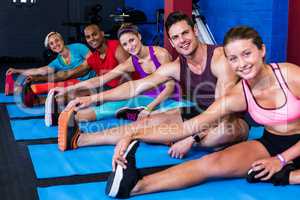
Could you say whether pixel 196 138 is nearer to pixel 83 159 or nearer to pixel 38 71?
pixel 83 159

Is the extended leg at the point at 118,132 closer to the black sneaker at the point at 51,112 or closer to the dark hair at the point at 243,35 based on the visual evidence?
the black sneaker at the point at 51,112

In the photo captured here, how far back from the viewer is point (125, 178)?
6.33 ft

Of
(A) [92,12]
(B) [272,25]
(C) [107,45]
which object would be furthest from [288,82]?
(A) [92,12]

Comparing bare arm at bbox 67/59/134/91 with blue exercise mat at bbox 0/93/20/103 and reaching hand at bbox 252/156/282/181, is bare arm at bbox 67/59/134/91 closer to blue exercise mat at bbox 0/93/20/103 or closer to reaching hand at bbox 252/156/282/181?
blue exercise mat at bbox 0/93/20/103

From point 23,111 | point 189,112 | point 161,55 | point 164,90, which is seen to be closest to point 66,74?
point 23,111

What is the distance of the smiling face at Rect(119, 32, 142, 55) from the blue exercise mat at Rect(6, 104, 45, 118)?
1.39 meters

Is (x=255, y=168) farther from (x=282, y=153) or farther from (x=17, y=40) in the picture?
(x=17, y=40)

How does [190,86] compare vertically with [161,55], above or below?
below

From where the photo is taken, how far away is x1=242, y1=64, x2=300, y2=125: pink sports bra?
198cm

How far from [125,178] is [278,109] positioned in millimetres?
804

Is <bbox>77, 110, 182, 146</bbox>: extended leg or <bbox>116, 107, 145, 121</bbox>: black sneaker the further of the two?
<bbox>116, 107, 145, 121</bbox>: black sneaker

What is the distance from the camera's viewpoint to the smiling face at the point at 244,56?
1.86 meters

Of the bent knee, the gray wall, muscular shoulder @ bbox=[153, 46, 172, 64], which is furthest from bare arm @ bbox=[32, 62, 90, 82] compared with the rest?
the gray wall

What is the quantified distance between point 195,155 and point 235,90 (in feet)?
2.57
